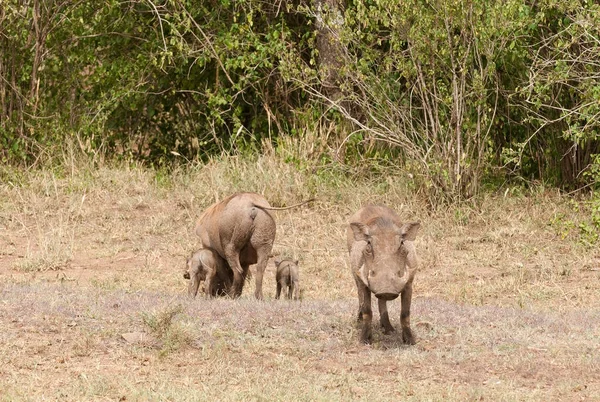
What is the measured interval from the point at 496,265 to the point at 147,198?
4211 millimetres

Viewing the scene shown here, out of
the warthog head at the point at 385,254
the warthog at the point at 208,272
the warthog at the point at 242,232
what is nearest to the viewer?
the warthog head at the point at 385,254

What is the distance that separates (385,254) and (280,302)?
1571mm

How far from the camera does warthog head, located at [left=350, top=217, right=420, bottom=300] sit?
734cm

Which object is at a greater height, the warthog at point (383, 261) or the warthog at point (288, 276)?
the warthog at point (383, 261)

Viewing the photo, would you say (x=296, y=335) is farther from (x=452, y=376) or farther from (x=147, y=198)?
(x=147, y=198)

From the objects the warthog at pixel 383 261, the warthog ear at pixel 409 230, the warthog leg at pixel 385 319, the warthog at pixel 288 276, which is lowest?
the warthog at pixel 288 276

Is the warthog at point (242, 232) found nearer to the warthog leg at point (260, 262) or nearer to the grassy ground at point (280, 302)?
the warthog leg at point (260, 262)

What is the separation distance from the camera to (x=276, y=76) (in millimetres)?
15055

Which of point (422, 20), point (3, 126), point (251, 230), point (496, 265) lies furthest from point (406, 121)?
point (3, 126)

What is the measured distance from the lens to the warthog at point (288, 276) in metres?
9.77

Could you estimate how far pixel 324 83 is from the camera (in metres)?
13.7

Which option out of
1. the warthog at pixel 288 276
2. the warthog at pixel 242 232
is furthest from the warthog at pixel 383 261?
the warthog at pixel 288 276

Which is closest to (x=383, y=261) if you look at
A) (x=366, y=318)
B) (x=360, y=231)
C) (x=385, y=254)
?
(x=385, y=254)

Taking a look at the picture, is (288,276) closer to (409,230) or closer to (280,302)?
(280,302)
